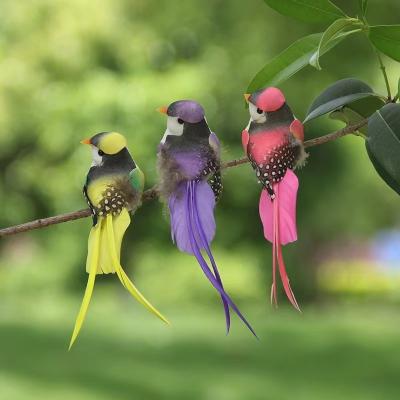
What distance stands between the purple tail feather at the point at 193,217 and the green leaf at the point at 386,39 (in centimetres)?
20

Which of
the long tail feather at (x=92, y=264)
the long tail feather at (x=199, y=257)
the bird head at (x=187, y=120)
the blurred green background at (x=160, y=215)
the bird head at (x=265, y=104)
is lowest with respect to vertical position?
the blurred green background at (x=160, y=215)

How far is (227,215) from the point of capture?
10844 millimetres

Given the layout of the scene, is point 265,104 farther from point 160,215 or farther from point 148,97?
point 160,215

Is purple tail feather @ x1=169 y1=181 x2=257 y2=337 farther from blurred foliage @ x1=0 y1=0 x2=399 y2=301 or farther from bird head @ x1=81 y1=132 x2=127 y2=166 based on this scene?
blurred foliage @ x1=0 y1=0 x2=399 y2=301

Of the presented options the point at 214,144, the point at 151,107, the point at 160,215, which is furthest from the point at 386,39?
the point at 160,215

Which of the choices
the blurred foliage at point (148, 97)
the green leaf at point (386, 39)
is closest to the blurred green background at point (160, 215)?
the blurred foliage at point (148, 97)

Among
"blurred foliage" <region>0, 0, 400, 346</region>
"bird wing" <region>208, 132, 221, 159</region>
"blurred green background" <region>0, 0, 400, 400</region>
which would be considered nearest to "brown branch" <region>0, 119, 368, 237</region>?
"bird wing" <region>208, 132, 221, 159</region>

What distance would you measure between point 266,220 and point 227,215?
10112 millimetres

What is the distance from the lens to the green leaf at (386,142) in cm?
71

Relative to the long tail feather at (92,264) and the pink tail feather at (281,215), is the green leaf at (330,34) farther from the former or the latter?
the long tail feather at (92,264)

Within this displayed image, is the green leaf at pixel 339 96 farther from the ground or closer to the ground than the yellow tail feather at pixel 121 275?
farther from the ground

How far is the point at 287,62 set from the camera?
83cm

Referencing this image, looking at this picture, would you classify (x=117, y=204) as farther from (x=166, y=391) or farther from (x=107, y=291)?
(x=107, y=291)

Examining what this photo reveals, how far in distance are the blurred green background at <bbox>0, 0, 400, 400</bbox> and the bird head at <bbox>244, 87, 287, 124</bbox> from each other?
566cm
